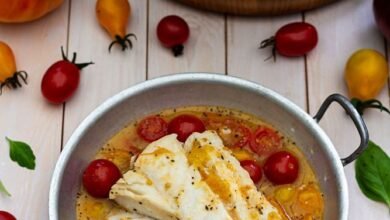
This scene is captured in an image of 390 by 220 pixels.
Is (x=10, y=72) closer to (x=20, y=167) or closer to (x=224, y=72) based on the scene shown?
(x=20, y=167)

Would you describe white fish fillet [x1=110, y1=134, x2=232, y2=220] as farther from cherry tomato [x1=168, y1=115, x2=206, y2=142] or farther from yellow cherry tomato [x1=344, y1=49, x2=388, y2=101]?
yellow cherry tomato [x1=344, y1=49, x2=388, y2=101]

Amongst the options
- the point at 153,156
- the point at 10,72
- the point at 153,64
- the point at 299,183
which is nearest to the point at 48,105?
the point at 10,72

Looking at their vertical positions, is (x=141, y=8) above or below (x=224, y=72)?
above

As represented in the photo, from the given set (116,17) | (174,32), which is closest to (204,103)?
(174,32)

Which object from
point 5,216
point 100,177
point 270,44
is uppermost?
point 270,44

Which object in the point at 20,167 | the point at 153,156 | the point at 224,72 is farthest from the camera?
the point at 224,72

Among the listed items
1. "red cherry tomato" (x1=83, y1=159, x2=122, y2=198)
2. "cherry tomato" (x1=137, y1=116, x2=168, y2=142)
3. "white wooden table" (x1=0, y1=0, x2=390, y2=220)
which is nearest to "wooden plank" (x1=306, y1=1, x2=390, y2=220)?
"white wooden table" (x1=0, y1=0, x2=390, y2=220)

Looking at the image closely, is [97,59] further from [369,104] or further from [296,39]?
[369,104]
